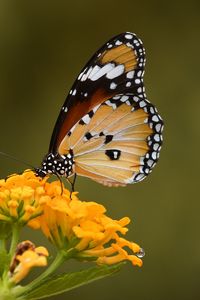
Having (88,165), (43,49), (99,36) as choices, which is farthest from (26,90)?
(88,165)

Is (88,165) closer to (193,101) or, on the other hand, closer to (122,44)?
(122,44)

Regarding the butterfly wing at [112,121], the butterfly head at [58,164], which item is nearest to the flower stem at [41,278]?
the butterfly head at [58,164]

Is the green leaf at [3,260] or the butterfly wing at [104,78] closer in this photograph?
the green leaf at [3,260]

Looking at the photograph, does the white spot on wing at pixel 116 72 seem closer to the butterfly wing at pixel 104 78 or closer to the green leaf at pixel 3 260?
the butterfly wing at pixel 104 78

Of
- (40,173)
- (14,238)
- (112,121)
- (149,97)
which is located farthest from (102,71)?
(149,97)

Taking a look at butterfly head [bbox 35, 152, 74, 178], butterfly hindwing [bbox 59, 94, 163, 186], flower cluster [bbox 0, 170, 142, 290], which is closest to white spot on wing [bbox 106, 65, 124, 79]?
butterfly hindwing [bbox 59, 94, 163, 186]

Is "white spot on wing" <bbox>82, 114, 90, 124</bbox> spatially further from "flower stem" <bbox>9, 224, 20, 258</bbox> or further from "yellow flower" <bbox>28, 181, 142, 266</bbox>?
"flower stem" <bbox>9, 224, 20, 258</bbox>
